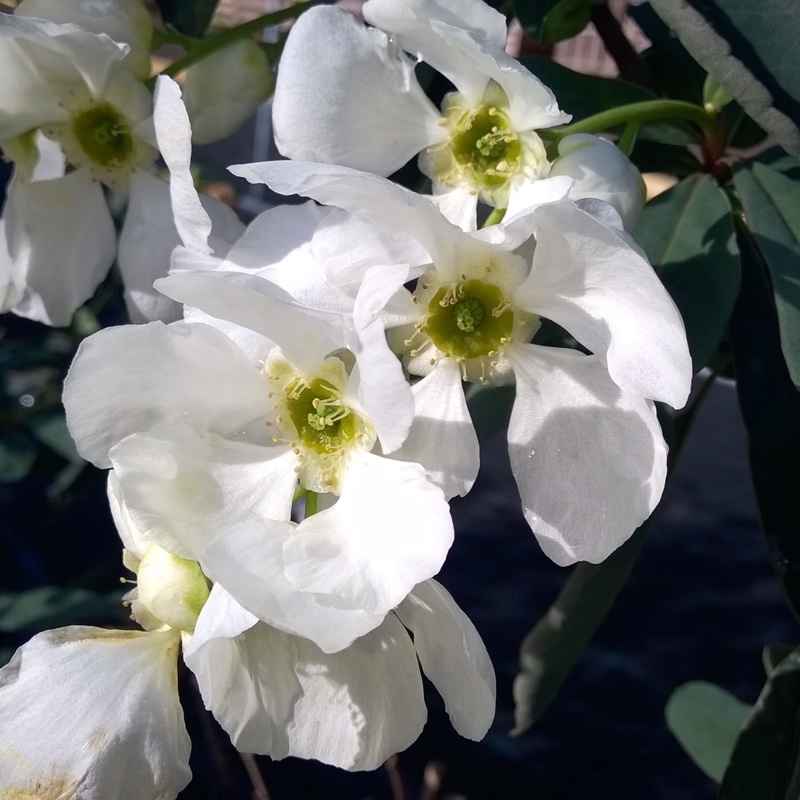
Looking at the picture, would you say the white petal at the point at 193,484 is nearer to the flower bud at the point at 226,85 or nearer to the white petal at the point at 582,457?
the white petal at the point at 582,457

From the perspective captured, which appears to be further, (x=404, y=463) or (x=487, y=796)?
(x=487, y=796)

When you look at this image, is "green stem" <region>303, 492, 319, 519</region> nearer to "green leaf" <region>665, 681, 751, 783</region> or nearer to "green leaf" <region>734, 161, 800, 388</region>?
"green leaf" <region>734, 161, 800, 388</region>

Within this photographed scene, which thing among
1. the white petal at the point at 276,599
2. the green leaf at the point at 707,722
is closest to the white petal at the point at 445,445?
the white petal at the point at 276,599

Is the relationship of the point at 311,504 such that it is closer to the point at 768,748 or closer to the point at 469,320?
the point at 469,320

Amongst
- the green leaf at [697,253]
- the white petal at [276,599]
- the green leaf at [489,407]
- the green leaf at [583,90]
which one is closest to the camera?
the white petal at [276,599]

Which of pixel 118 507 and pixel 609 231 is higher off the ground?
pixel 609 231

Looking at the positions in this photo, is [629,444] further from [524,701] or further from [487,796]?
[487,796]

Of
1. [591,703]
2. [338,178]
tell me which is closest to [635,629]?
[591,703]
